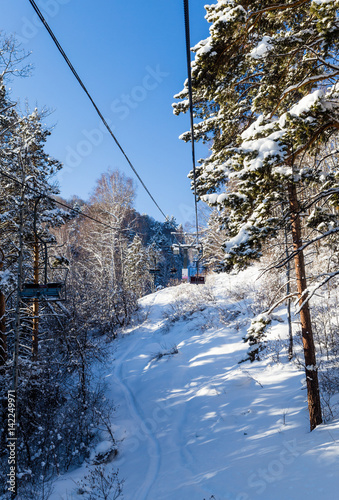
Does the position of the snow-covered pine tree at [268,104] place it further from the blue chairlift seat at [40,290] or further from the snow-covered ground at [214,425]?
the blue chairlift seat at [40,290]

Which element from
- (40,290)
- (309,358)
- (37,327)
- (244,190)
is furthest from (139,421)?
(244,190)

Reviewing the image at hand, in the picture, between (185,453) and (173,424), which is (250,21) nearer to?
(185,453)

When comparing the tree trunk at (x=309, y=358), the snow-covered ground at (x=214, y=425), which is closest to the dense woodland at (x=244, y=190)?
the tree trunk at (x=309, y=358)

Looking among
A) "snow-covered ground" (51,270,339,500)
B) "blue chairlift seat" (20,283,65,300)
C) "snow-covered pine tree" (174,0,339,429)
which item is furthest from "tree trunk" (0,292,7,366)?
"snow-covered pine tree" (174,0,339,429)

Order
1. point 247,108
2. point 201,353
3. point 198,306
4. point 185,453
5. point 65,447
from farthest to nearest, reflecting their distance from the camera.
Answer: point 198,306
point 201,353
point 65,447
point 185,453
point 247,108

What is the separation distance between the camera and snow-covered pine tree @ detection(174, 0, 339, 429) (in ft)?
15.5

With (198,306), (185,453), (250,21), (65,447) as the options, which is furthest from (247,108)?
(198,306)

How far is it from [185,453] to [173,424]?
192cm

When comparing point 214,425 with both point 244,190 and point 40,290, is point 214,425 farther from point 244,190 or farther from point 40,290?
point 244,190

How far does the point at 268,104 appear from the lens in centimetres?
690

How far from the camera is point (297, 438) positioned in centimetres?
673

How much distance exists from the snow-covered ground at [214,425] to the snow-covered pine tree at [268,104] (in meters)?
1.37

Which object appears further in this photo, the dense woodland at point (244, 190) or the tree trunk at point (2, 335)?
the tree trunk at point (2, 335)

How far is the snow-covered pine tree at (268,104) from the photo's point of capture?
4727 millimetres
